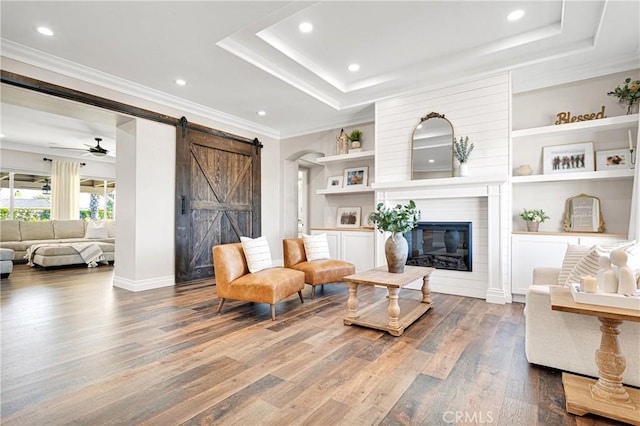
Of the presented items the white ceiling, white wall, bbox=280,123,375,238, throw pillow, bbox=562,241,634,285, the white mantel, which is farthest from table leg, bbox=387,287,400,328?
white wall, bbox=280,123,375,238

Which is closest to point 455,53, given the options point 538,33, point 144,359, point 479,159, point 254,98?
point 538,33

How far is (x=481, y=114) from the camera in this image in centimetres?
401

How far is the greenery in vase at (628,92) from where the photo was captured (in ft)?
11.3

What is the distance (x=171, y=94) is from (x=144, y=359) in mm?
3871

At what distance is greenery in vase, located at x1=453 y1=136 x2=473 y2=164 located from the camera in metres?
4.05

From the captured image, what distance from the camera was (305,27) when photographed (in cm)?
→ 326

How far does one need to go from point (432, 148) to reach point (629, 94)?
2107 mm

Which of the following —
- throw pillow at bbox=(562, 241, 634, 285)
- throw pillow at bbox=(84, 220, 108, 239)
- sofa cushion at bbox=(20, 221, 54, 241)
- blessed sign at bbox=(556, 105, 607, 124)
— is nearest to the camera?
throw pillow at bbox=(562, 241, 634, 285)

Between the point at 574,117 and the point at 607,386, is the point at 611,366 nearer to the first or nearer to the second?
the point at 607,386

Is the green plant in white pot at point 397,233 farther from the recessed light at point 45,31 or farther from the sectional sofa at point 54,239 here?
the sectional sofa at point 54,239

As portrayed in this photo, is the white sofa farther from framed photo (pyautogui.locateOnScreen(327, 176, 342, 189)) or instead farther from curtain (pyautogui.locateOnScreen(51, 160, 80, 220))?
curtain (pyautogui.locateOnScreen(51, 160, 80, 220))

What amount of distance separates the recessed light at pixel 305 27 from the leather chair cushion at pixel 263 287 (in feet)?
8.63

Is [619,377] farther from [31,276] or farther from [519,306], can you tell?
[31,276]

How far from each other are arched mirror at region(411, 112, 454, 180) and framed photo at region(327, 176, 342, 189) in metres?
1.80
